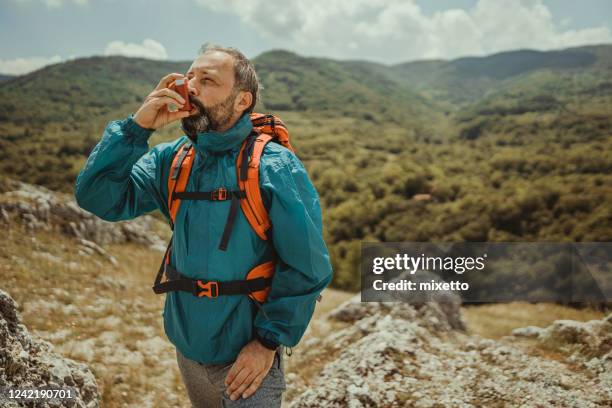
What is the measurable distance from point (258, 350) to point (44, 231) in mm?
9945

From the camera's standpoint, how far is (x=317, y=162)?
59938mm

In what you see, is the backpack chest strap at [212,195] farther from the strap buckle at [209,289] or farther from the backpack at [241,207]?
the strap buckle at [209,289]

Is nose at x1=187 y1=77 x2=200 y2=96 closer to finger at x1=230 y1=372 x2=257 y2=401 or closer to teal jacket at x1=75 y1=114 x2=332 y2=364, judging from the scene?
teal jacket at x1=75 y1=114 x2=332 y2=364

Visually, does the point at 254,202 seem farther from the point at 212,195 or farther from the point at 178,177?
the point at 178,177

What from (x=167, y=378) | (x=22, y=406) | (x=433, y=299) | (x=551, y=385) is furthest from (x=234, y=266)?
(x=433, y=299)

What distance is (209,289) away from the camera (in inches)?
65.4

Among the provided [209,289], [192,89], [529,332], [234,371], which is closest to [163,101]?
[192,89]

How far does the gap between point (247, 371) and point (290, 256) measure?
1.62ft

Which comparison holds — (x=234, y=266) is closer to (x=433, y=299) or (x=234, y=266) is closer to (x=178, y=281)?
(x=178, y=281)

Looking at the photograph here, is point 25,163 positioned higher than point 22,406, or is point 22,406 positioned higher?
point 25,163

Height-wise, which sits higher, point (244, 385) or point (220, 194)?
point (220, 194)

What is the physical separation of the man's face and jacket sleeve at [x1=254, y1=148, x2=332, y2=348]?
0.34m

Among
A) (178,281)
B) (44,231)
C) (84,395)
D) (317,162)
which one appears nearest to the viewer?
(178,281)

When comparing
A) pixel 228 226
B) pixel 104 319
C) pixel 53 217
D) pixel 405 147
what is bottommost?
pixel 104 319
